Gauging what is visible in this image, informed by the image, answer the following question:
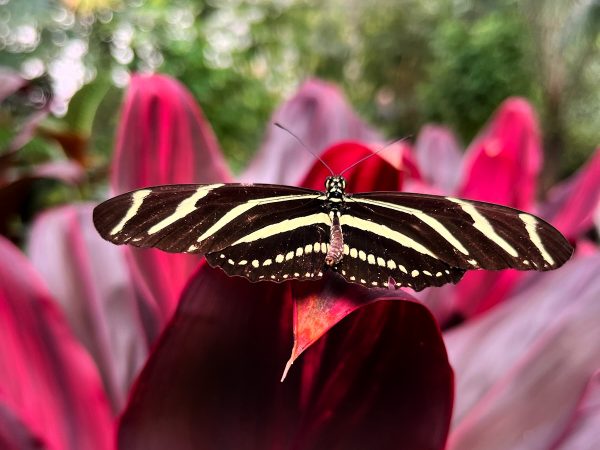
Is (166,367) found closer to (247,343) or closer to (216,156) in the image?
(247,343)

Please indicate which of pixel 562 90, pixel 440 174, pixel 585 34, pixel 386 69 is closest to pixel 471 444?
pixel 440 174

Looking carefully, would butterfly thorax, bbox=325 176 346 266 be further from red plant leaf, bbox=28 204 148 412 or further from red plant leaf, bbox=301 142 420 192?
red plant leaf, bbox=28 204 148 412

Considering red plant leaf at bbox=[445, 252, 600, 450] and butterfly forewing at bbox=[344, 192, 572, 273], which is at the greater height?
butterfly forewing at bbox=[344, 192, 572, 273]

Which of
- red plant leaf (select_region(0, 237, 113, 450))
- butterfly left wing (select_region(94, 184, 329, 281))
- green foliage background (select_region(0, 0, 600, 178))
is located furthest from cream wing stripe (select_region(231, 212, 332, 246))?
green foliage background (select_region(0, 0, 600, 178))

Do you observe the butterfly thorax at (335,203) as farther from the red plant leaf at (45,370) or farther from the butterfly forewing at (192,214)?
the red plant leaf at (45,370)

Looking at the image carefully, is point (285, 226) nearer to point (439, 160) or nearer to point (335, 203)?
point (335, 203)

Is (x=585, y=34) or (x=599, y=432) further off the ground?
(x=585, y=34)
